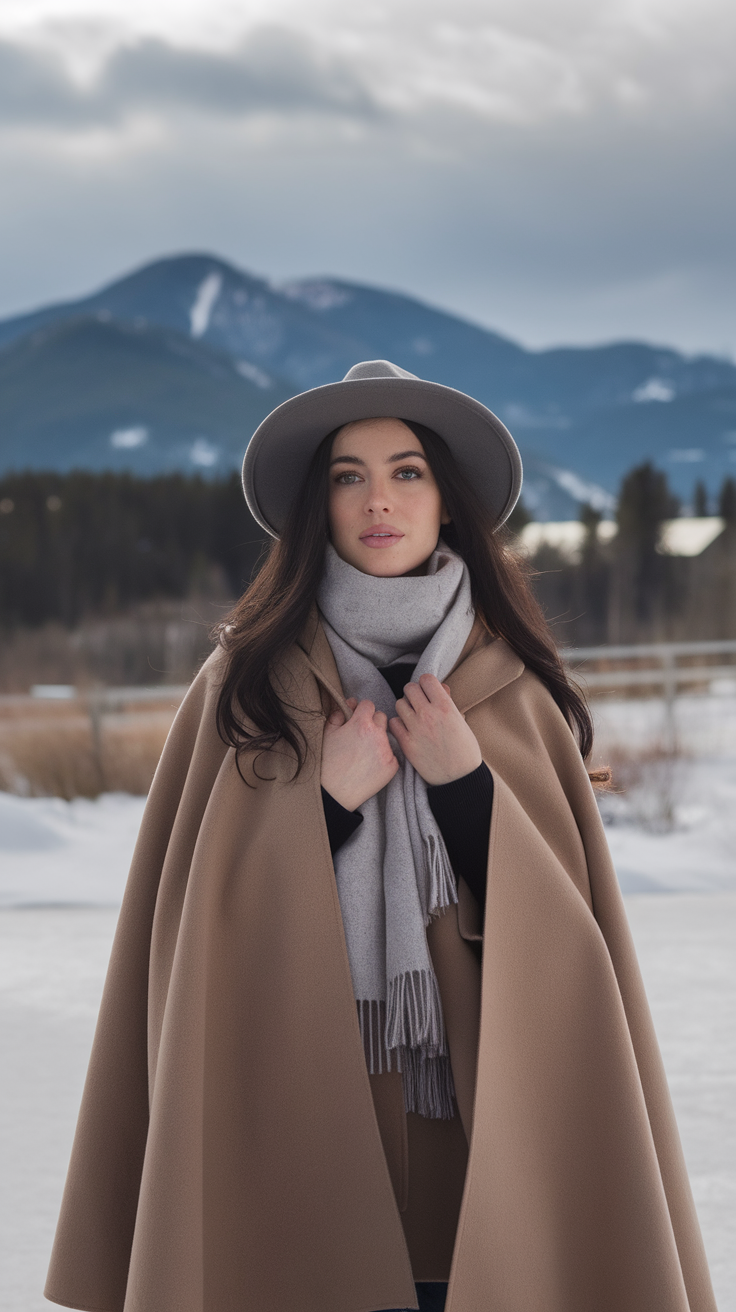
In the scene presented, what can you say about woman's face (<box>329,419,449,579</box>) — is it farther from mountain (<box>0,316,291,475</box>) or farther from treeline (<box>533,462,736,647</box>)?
mountain (<box>0,316,291,475</box>)

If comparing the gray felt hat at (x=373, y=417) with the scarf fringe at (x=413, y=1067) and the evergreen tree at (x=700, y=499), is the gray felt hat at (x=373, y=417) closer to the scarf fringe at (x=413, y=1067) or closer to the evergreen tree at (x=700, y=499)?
the scarf fringe at (x=413, y=1067)

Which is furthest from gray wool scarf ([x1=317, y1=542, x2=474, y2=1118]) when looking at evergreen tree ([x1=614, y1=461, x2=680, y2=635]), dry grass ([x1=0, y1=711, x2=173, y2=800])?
evergreen tree ([x1=614, y1=461, x2=680, y2=635])

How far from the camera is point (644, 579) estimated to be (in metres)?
13.7

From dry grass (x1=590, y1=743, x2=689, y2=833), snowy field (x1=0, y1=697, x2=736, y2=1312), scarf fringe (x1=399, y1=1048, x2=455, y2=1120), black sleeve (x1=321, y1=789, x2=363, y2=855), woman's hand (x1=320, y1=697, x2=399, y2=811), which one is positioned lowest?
snowy field (x1=0, y1=697, x2=736, y2=1312)

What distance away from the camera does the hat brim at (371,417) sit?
1.52 m

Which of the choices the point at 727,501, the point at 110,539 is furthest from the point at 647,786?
the point at 110,539

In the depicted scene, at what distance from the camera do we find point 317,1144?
1396mm

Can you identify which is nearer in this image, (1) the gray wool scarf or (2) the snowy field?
(1) the gray wool scarf

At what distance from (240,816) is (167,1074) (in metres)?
0.32

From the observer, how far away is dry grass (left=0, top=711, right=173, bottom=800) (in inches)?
267

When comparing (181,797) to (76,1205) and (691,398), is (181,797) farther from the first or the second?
(691,398)

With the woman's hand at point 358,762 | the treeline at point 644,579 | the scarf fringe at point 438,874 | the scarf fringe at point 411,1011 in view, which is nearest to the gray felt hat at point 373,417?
the woman's hand at point 358,762

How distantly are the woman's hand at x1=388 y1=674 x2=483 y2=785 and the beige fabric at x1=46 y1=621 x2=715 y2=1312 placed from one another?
65mm

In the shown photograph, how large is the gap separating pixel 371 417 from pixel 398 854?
0.58 meters
